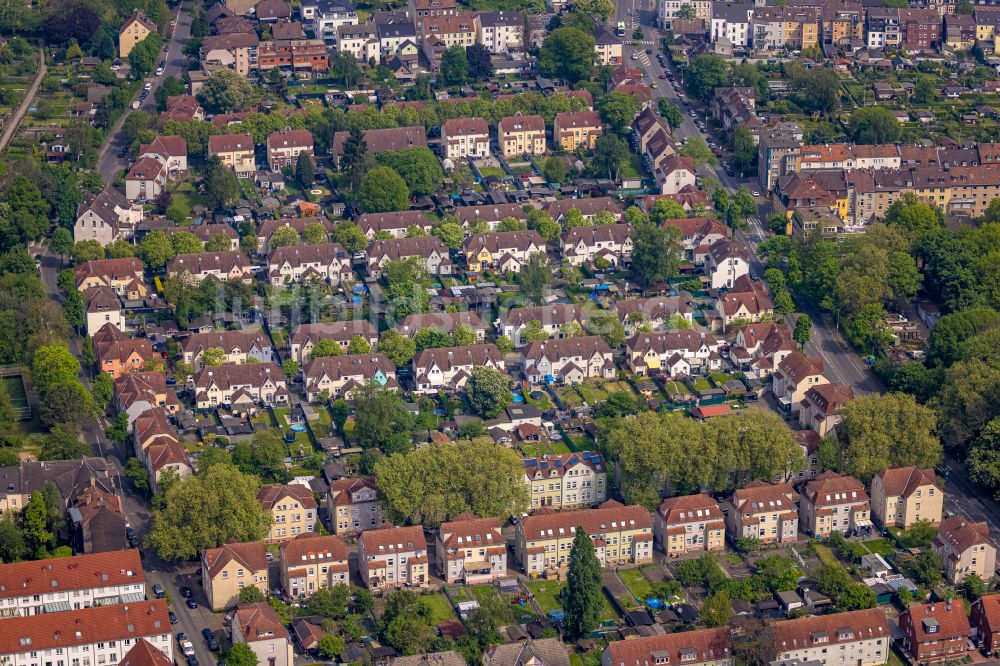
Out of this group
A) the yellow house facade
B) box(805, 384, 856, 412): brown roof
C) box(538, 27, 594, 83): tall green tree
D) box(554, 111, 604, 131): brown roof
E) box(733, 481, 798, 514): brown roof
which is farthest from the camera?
the yellow house facade

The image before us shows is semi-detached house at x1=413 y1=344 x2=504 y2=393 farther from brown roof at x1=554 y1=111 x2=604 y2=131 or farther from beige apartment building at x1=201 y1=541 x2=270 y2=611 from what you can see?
brown roof at x1=554 y1=111 x2=604 y2=131

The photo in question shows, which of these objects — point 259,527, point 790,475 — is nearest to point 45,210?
point 259,527

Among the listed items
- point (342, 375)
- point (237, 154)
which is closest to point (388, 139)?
point (237, 154)

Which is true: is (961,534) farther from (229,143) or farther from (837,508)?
(229,143)

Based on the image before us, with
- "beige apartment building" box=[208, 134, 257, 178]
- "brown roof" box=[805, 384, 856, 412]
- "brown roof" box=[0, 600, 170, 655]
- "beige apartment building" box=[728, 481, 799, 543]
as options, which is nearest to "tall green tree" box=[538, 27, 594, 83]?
"beige apartment building" box=[208, 134, 257, 178]

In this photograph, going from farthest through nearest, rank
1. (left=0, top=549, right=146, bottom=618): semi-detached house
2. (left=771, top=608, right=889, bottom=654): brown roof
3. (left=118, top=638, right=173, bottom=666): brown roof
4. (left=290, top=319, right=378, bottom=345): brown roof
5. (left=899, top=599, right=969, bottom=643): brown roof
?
(left=290, top=319, right=378, bottom=345): brown roof < (left=0, top=549, right=146, bottom=618): semi-detached house < (left=899, top=599, right=969, bottom=643): brown roof < (left=771, top=608, right=889, bottom=654): brown roof < (left=118, top=638, right=173, bottom=666): brown roof

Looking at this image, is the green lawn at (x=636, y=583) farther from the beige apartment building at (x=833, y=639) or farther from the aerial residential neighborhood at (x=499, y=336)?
the beige apartment building at (x=833, y=639)

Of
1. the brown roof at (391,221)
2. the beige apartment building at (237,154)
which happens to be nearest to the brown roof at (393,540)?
the brown roof at (391,221)

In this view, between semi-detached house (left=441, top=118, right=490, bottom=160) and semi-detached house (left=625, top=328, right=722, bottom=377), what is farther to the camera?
semi-detached house (left=441, top=118, right=490, bottom=160)
